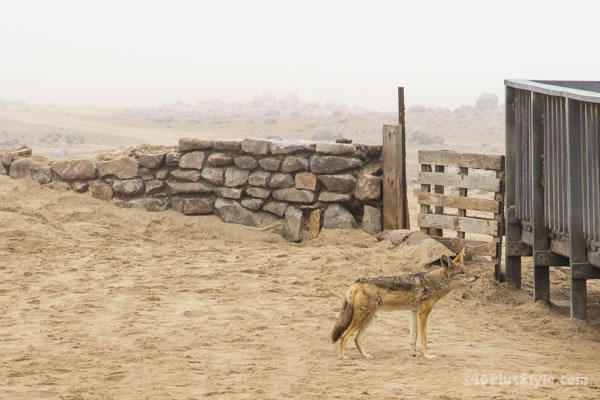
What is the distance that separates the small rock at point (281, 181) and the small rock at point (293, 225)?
Result: 1.09ft

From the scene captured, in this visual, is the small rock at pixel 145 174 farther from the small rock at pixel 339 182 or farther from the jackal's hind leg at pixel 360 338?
the jackal's hind leg at pixel 360 338

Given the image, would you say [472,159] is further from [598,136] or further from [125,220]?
[125,220]

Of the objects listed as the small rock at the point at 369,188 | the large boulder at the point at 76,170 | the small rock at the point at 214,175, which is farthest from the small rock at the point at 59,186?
the small rock at the point at 369,188

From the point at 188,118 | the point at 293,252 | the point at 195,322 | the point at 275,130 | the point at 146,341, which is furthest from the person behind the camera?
the point at 188,118

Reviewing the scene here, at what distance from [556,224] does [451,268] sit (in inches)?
106

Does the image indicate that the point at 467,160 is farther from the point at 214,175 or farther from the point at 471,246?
the point at 214,175

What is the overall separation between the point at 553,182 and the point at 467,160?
149 centimetres

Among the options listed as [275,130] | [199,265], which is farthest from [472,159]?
[275,130]

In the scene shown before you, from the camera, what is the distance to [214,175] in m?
13.3

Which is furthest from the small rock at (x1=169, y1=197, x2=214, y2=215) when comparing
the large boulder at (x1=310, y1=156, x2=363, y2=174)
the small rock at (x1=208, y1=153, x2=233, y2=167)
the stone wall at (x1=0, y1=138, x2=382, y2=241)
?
the large boulder at (x1=310, y1=156, x2=363, y2=174)

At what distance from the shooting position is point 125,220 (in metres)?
13.0

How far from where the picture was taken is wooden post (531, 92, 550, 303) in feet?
33.8

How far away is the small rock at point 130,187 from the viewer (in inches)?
527

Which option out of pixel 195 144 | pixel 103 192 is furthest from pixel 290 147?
pixel 103 192
